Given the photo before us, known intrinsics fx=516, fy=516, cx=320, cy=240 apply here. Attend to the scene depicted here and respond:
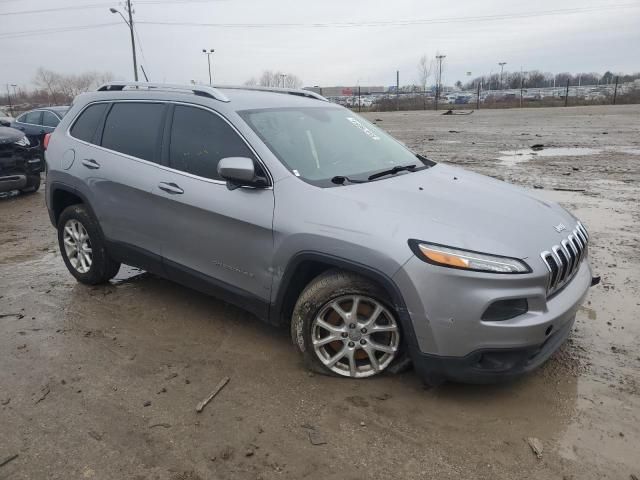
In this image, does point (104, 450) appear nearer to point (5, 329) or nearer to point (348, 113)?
point (5, 329)

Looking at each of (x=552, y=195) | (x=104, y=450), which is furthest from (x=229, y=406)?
(x=552, y=195)

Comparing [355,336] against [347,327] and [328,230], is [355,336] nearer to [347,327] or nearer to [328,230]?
[347,327]

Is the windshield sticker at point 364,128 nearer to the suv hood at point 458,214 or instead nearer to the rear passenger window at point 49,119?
the suv hood at point 458,214

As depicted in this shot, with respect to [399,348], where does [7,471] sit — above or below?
below

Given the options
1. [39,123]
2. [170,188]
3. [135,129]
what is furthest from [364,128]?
[39,123]

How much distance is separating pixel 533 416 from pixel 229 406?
174cm

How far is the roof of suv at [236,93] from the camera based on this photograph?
3.81 m

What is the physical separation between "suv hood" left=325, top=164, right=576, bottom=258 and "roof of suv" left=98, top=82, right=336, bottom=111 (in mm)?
1132

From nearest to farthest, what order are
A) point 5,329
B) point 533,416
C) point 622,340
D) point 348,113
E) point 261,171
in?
point 533,416, point 261,171, point 622,340, point 5,329, point 348,113

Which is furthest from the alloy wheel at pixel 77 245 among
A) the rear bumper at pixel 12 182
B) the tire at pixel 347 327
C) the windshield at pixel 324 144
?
the rear bumper at pixel 12 182

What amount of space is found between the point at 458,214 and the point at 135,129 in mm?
2742

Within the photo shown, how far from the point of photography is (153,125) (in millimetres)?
4117

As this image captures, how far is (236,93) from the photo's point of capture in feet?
13.4

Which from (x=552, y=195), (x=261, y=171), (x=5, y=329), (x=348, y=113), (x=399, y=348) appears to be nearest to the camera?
(x=399, y=348)
